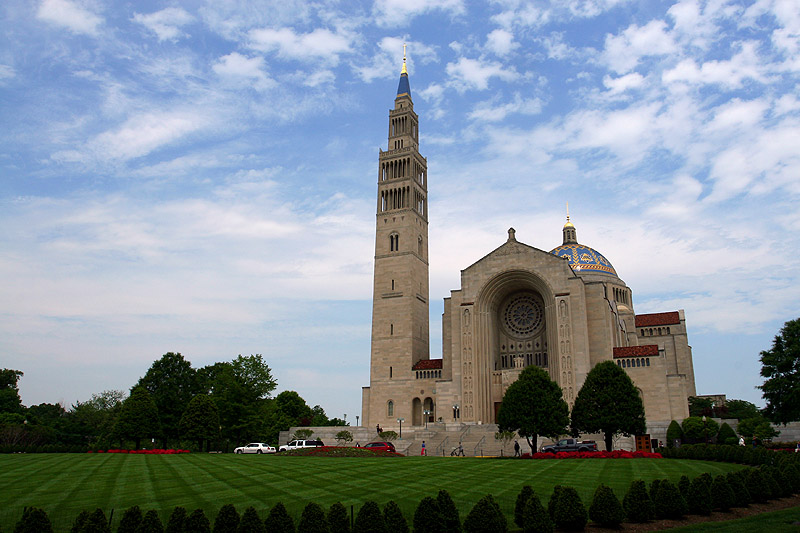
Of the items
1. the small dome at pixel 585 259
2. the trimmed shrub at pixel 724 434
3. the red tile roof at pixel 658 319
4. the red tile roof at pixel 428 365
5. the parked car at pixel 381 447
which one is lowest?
the parked car at pixel 381 447

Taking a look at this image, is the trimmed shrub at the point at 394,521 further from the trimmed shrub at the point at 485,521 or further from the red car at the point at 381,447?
the red car at the point at 381,447

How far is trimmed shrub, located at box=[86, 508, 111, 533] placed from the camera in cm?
1173

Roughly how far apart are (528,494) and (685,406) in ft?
151

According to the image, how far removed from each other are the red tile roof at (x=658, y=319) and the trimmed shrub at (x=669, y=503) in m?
67.4

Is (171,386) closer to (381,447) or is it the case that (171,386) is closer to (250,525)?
(381,447)

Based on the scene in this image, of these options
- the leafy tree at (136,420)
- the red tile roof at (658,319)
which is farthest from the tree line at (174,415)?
the red tile roof at (658,319)

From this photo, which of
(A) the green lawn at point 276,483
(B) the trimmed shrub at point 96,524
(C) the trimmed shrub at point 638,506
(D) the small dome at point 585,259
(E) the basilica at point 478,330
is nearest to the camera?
(B) the trimmed shrub at point 96,524

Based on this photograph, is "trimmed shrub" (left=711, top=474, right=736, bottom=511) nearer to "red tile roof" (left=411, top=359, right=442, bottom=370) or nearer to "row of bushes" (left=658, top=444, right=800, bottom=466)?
"row of bushes" (left=658, top=444, right=800, bottom=466)

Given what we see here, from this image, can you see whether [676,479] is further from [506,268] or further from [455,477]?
[506,268]

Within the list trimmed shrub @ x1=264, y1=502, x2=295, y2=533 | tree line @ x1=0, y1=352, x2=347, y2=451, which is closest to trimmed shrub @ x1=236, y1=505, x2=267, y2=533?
trimmed shrub @ x1=264, y1=502, x2=295, y2=533

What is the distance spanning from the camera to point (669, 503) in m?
16.0

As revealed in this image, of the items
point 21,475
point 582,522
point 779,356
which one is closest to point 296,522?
point 582,522

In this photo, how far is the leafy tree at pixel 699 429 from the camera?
49.1m

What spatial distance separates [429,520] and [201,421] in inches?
1721
